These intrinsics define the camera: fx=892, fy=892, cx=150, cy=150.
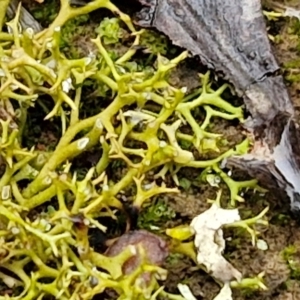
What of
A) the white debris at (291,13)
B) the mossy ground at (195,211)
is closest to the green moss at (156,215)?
the mossy ground at (195,211)

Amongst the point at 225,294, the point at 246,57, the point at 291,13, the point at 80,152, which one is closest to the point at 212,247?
the point at 225,294

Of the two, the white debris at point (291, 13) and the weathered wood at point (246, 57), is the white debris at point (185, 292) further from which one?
the white debris at point (291, 13)

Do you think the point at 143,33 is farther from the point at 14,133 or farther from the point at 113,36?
the point at 14,133

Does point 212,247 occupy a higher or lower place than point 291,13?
lower

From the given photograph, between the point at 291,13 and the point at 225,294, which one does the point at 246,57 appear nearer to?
the point at 291,13

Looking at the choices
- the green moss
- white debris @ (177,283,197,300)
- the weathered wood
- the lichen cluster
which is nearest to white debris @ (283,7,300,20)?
the weathered wood

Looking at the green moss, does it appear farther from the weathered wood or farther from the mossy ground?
the weathered wood

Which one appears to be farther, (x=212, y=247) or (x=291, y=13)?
(x=291, y=13)
